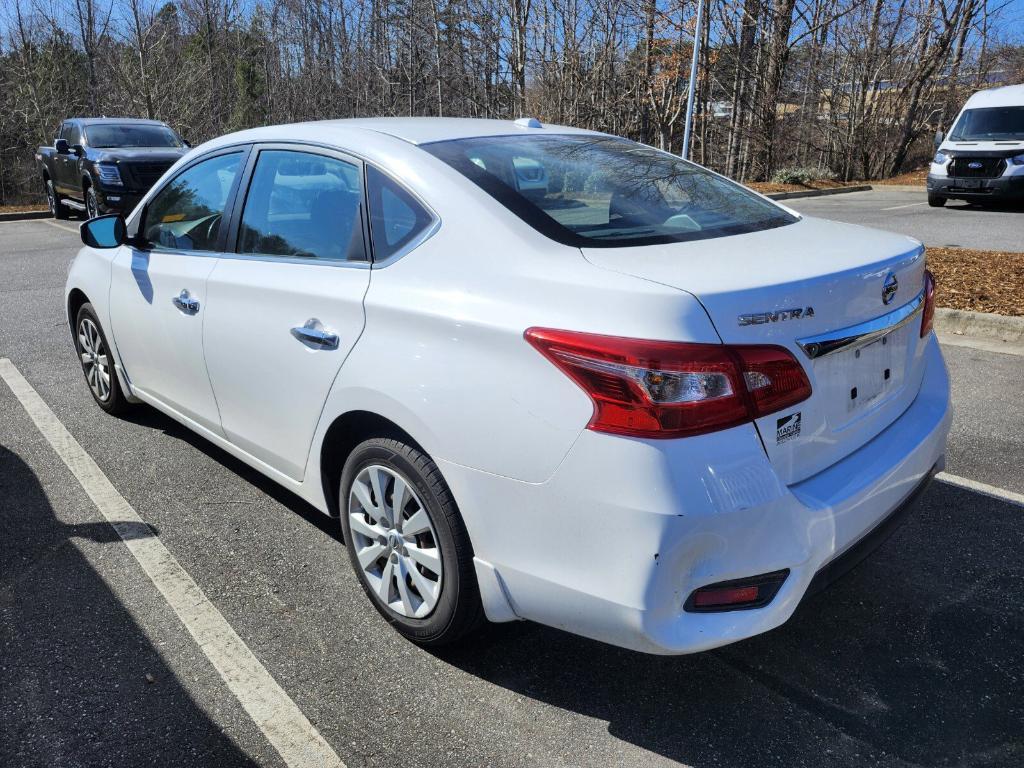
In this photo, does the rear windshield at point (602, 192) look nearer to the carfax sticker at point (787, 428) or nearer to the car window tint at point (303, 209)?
the car window tint at point (303, 209)

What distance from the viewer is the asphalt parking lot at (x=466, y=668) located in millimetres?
2379

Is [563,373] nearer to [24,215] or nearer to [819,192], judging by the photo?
[24,215]

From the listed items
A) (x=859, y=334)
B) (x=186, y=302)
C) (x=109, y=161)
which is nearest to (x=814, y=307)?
(x=859, y=334)

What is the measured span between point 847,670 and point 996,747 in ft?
1.48

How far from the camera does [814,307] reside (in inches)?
88.3

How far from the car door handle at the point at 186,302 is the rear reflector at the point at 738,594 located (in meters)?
2.47

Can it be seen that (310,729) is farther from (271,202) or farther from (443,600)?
(271,202)

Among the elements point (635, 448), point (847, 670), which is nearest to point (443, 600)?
point (635, 448)

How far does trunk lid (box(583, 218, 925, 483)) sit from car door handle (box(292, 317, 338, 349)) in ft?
3.04

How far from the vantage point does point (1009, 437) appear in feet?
15.2

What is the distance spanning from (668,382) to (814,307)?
1.65 feet

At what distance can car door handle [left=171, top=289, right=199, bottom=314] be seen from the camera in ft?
11.8

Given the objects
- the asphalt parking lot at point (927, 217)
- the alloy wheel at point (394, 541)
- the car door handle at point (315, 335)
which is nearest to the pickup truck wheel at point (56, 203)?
the asphalt parking lot at point (927, 217)

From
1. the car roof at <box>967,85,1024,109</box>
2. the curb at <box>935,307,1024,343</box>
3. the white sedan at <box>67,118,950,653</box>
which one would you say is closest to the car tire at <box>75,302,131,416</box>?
the white sedan at <box>67,118,950,653</box>
